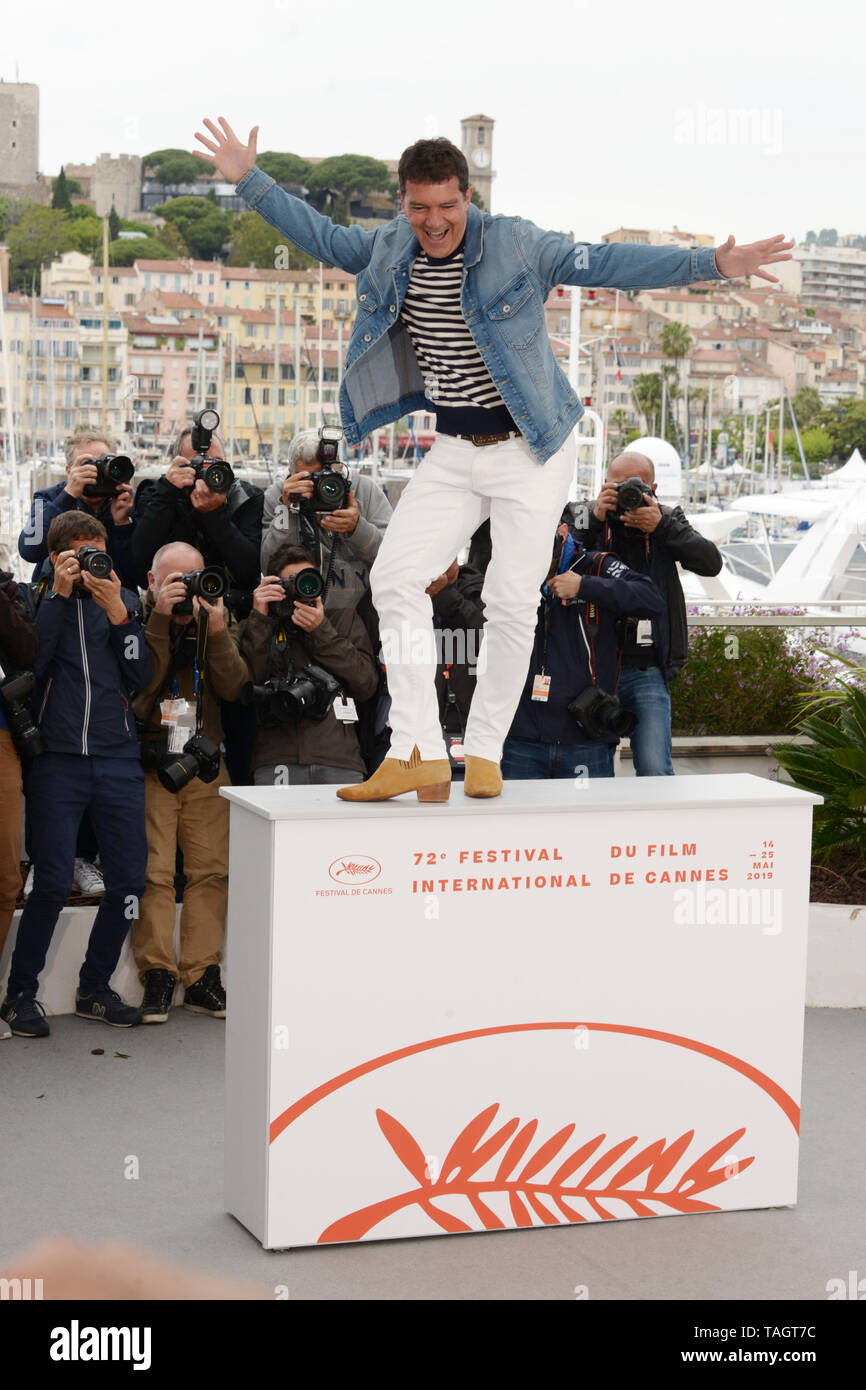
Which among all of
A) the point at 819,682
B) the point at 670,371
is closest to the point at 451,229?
the point at 819,682

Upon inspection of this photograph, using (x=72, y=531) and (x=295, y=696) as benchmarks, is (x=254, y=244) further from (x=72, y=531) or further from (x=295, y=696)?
(x=295, y=696)

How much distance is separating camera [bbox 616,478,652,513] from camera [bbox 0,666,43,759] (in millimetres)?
2094

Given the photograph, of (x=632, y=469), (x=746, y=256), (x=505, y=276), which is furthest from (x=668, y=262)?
(x=632, y=469)

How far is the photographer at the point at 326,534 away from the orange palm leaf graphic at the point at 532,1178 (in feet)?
7.29

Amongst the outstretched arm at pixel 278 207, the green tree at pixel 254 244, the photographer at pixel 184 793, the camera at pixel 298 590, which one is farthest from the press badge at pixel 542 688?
the green tree at pixel 254 244

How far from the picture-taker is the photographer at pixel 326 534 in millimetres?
5387

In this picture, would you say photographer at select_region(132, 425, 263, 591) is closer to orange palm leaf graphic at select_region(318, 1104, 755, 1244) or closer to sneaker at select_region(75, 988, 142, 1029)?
sneaker at select_region(75, 988, 142, 1029)

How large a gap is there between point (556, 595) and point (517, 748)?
54 cm

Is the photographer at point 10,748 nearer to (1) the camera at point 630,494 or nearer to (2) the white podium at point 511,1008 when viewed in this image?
(2) the white podium at point 511,1008

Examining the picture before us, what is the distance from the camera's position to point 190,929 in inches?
208

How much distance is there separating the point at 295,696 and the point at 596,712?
1.01 meters

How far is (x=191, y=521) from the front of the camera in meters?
5.49

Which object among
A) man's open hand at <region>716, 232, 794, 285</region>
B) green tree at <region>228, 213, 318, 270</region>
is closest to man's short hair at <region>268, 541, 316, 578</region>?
man's open hand at <region>716, 232, 794, 285</region>

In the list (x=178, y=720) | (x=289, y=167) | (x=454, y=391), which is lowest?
(x=178, y=720)
